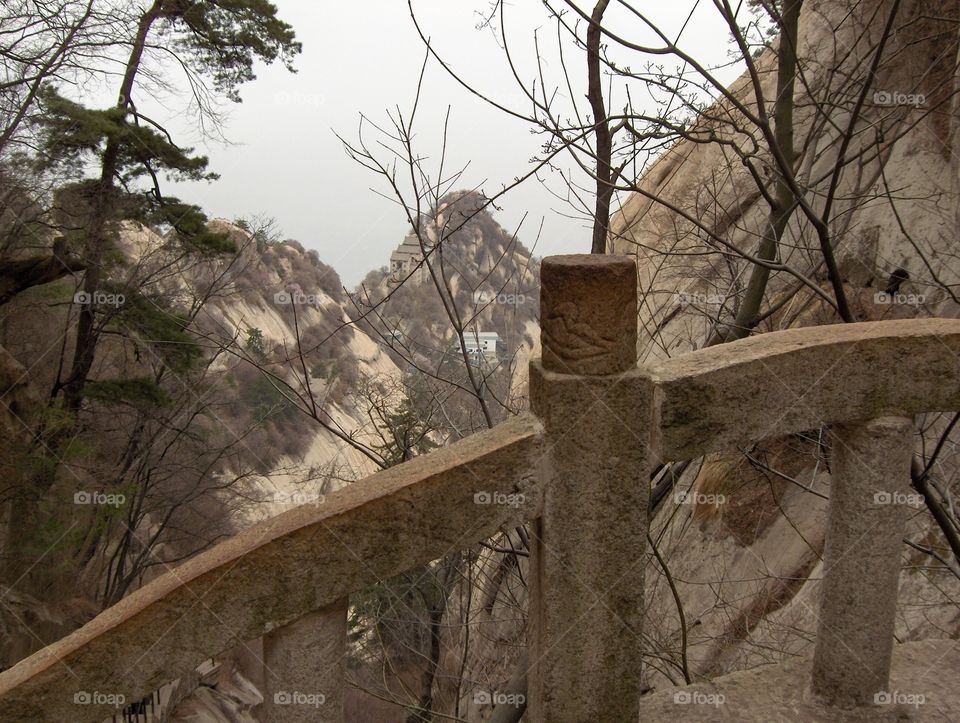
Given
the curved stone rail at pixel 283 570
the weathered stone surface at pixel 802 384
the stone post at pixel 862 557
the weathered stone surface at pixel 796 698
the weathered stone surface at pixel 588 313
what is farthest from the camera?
the weathered stone surface at pixel 796 698

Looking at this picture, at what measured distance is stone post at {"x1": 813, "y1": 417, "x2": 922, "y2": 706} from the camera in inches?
86.2

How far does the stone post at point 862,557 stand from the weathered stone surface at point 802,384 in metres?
0.10

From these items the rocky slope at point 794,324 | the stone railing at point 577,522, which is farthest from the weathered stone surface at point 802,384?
the rocky slope at point 794,324

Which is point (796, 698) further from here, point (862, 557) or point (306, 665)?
point (306, 665)

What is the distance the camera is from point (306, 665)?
6.32 ft

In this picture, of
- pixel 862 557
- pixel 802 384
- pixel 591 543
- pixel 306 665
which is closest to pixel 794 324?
pixel 862 557

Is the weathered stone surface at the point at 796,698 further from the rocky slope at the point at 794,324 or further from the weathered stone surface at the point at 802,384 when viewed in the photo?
the rocky slope at the point at 794,324

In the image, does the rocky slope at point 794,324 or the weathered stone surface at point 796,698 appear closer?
the weathered stone surface at point 796,698

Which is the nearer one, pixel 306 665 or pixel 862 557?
pixel 306 665

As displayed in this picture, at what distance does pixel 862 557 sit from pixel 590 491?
90 cm

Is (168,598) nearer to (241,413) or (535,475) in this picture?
(535,475)

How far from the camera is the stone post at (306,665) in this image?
1.91m

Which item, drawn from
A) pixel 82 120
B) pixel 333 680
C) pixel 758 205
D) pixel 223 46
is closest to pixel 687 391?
pixel 333 680

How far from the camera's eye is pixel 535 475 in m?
2.02
